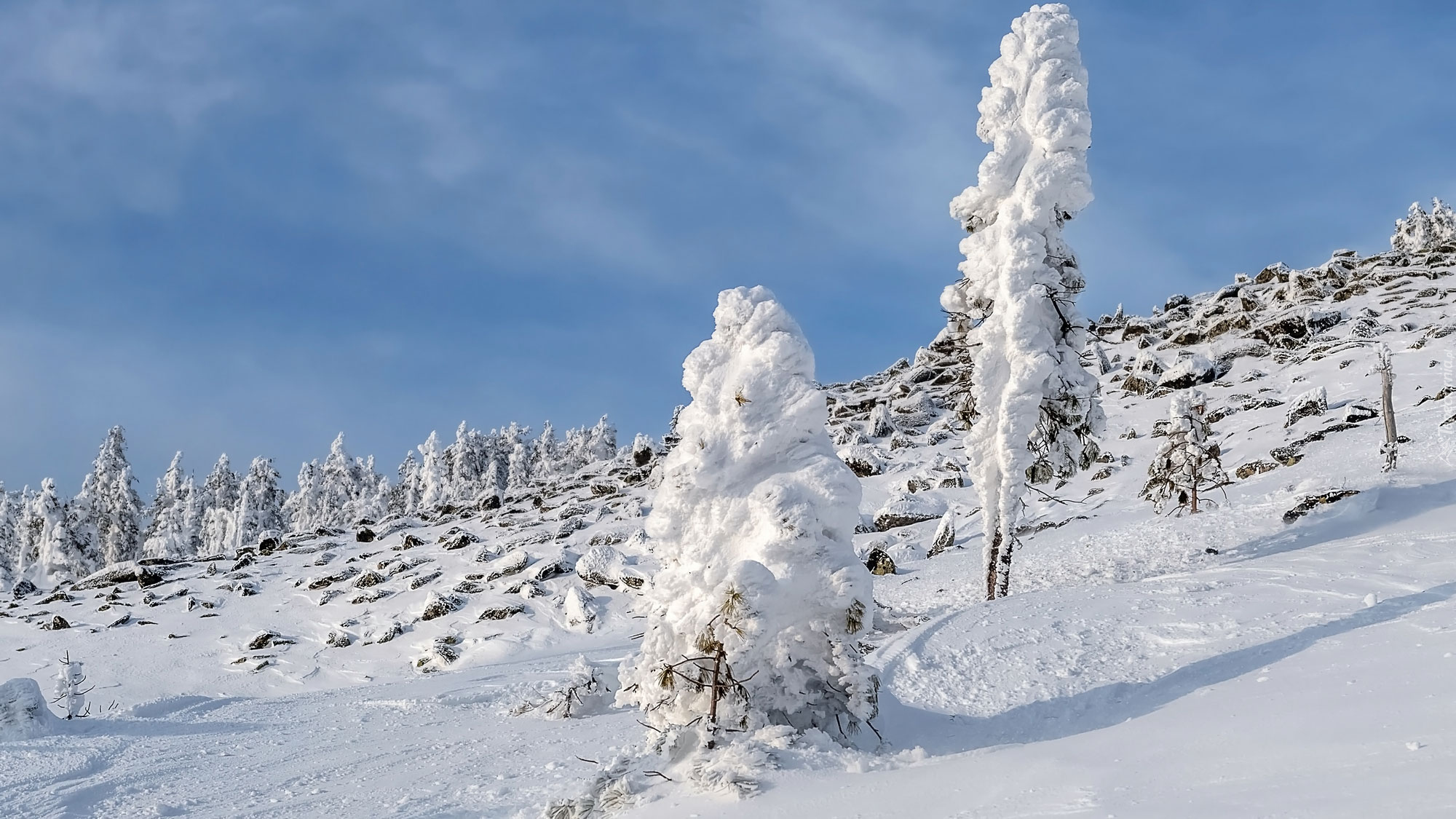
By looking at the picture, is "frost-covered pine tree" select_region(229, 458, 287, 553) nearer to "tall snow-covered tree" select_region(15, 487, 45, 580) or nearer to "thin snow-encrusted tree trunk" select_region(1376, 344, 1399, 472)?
"tall snow-covered tree" select_region(15, 487, 45, 580)

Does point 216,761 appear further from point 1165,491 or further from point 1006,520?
point 1165,491

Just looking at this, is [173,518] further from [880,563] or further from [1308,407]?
[1308,407]

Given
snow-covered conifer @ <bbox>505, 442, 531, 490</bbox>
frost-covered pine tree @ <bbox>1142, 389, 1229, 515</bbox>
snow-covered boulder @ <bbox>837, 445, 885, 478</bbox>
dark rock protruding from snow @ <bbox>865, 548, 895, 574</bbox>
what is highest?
snow-covered conifer @ <bbox>505, 442, 531, 490</bbox>

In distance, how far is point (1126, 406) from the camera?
45531 mm

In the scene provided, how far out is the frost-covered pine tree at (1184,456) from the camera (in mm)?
22281

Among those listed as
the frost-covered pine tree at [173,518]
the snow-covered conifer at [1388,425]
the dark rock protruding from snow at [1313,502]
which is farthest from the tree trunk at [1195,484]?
the frost-covered pine tree at [173,518]

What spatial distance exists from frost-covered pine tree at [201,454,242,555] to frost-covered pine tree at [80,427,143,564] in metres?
12.1

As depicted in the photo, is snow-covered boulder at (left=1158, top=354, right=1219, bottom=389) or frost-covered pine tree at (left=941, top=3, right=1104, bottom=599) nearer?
frost-covered pine tree at (left=941, top=3, right=1104, bottom=599)

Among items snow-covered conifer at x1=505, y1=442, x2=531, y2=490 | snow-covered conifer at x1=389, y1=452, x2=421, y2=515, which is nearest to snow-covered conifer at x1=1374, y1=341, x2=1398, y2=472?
snow-covered conifer at x1=505, y1=442, x2=531, y2=490

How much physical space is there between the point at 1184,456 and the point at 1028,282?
7.99m

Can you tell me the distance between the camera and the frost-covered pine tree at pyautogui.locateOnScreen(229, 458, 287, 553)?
71.0 meters

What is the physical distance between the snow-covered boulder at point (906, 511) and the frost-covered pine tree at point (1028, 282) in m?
12.8

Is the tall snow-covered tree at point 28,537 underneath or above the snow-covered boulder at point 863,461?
underneath

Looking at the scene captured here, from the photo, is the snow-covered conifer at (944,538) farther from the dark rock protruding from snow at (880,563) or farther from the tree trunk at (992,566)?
the tree trunk at (992,566)
